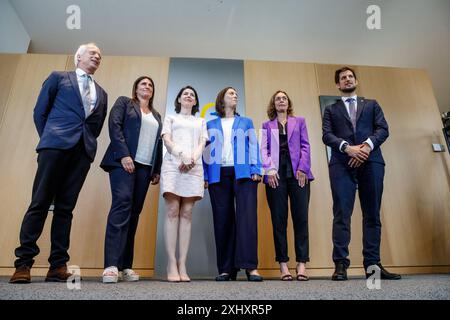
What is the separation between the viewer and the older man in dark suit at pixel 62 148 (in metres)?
1.82

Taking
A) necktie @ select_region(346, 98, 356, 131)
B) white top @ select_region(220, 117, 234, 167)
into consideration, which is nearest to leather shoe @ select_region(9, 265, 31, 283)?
white top @ select_region(220, 117, 234, 167)

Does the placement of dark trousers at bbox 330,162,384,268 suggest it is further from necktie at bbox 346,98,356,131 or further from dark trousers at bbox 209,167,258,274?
dark trousers at bbox 209,167,258,274

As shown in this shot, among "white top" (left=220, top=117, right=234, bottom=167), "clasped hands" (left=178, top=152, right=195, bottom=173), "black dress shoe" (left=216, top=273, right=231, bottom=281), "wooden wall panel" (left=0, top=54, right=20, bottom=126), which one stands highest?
"wooden wall panel" (left=0, top=54, right=20, bottom=126)

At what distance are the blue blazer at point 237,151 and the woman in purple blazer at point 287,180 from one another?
101 millimetres

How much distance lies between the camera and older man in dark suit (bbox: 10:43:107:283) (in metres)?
1.82

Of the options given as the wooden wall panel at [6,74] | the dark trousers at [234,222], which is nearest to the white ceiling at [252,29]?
the wooden wall panel at [6,74]

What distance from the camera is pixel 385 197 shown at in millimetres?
3357

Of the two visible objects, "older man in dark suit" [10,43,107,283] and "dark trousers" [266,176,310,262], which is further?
"dark trousers" [266,176,310,262]

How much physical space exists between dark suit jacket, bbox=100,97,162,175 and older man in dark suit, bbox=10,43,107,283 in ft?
0.34

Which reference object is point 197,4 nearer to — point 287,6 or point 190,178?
point 287,6

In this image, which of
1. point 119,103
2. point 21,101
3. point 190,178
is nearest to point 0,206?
point 21,101

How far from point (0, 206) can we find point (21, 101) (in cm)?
119

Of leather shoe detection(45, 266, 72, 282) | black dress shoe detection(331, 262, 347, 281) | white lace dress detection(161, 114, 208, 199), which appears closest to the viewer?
Result: leather shoe detection(45, 266, 72, 282)

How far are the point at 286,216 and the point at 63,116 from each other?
169cm
